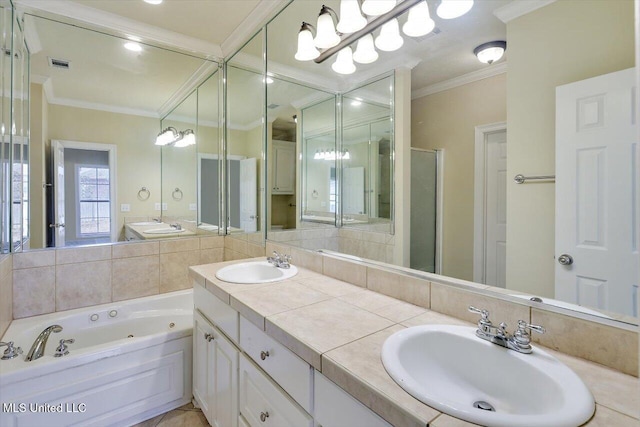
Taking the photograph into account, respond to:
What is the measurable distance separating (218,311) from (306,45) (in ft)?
5.06

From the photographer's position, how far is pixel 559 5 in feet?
2.82

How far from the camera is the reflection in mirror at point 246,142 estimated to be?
2.38m

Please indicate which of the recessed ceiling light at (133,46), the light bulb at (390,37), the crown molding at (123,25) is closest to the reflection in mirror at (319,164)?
the light bulb at (390,37)

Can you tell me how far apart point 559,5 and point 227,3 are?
76.4 inches

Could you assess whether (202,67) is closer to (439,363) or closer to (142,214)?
(142,214)

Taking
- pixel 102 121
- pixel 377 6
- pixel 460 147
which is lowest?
pixel 460 147

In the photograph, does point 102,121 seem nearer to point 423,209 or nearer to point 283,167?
point 283,167

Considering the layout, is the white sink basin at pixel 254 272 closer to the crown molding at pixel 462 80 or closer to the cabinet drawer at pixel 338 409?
the cabinet drawer at pixel 338 409

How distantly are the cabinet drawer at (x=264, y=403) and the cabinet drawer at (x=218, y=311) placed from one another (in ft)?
0.45

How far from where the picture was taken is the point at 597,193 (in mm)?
799

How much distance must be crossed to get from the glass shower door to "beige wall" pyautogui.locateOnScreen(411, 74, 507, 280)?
5cm

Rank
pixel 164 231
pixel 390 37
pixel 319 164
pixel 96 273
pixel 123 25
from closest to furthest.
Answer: pixel 390 37 < pixel 319 164 < pixel 96 273 < pixel 123 25 < pixel 164 231

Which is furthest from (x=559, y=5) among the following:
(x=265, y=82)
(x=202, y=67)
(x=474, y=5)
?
(x=202, y=67)

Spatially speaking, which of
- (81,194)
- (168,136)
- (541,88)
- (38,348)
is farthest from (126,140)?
(541,88)
